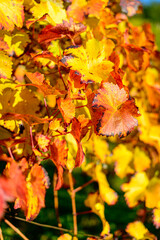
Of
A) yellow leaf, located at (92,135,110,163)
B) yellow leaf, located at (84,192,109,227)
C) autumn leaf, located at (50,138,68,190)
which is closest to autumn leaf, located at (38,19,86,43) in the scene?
autumn leaf, located at (50,138,68,190)

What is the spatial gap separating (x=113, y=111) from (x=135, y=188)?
51 cm

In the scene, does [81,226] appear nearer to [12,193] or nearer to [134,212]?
[134,212]

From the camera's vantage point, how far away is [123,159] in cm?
98

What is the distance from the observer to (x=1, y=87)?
1.96 feet

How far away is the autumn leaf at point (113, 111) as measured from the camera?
1.50 feet

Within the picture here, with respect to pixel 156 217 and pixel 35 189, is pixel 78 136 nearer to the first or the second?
pixel 35 189

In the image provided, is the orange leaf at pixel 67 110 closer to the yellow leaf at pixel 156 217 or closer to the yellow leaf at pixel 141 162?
the yellow leaf at pixel 156 217

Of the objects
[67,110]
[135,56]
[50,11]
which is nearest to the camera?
[67,110]

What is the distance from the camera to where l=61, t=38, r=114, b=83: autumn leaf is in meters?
0.48

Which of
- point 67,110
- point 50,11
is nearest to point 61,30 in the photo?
point 50,11

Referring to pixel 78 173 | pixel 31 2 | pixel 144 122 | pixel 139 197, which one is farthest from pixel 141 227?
pixel 31 2

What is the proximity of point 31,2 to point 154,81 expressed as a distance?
67cm

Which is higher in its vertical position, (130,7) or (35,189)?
(130,7)

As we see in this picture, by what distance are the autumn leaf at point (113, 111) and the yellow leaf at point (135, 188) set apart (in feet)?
1.54
